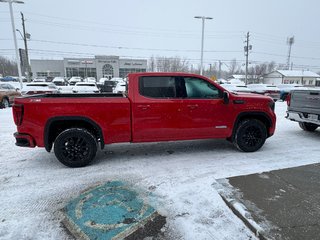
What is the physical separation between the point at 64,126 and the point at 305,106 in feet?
21.4

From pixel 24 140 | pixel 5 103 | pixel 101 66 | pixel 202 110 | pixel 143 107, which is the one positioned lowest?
pixel 5 103

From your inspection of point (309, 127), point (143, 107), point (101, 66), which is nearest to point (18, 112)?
point (143, 107)

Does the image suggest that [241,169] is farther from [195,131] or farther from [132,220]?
[132,220]

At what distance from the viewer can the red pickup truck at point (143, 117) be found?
4.19 m

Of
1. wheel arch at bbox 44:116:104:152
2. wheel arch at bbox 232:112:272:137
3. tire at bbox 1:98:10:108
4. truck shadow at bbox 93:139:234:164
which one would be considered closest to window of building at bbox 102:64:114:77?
tire at bbox 1:98:10:108

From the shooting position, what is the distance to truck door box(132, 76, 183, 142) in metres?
4.54

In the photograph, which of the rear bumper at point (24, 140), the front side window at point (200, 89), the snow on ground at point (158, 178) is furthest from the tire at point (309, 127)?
the rear bumper at point (24, 140)

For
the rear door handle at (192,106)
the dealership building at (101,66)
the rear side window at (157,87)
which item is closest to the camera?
the rear side window at (157,87)

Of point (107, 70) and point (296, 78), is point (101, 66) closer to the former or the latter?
point (107, 70)

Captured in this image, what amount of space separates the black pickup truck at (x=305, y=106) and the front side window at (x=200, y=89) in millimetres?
3169

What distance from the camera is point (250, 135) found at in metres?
5.32

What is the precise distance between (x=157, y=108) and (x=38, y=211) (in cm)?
268

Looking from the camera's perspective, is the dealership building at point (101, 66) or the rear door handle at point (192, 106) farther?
the dealership building at point (101, 66)

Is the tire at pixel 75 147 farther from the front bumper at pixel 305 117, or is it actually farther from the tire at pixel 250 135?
the front bumper at pixel 305 117
